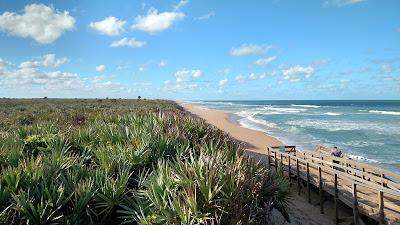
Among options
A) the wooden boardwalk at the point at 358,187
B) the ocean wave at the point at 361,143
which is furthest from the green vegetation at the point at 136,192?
the ocean wave at the point at 361,143

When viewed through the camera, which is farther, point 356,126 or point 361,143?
point 356,126

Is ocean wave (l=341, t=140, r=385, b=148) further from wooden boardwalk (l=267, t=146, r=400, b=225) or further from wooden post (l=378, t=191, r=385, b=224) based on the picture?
wooden post (l=378, t=191, r=385, b=224)

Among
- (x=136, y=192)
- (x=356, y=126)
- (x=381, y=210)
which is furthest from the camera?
(x=356, y=126)

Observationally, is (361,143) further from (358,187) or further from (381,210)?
(381,210)

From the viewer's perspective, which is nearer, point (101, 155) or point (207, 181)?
point (207, 181)

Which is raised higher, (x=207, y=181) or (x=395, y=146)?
(x=207, y=181)

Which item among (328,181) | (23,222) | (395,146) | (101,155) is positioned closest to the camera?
(23,222)

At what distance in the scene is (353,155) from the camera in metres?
20.4

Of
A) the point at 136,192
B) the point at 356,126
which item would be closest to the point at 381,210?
the point at 136,192

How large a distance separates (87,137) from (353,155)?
15.9 meters

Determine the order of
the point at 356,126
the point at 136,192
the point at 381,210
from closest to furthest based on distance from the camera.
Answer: the point at 136,192 < the point at 381,210 < the point at 356,126

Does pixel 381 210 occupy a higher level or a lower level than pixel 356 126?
higher

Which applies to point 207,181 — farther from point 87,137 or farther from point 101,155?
point 87,137

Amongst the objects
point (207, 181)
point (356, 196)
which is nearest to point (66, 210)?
point (207, 181)
